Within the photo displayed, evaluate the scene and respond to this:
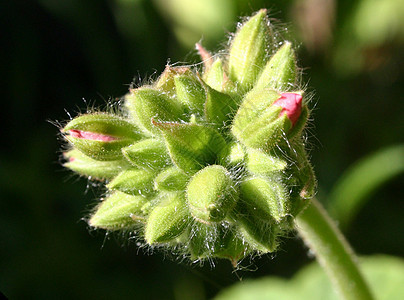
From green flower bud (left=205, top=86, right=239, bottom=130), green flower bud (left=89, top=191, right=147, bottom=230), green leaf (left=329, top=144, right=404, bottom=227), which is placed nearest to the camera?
green flower bud (left=205, top=86, right=239, bottom=130)

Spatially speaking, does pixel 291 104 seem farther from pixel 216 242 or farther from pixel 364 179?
pixel 364 179

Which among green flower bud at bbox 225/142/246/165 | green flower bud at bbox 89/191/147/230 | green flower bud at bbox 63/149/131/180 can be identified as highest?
green flower bud at bbox 63/149/131/180

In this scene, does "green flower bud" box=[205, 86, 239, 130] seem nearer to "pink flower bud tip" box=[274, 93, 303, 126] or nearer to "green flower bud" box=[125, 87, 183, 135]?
"green flower bud" box=[125, 87, 183, 135]

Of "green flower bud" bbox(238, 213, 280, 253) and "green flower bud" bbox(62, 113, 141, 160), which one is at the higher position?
"green flower bud" bbox(62, 113, 141, 160)

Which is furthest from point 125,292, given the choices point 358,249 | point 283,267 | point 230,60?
point 230,60

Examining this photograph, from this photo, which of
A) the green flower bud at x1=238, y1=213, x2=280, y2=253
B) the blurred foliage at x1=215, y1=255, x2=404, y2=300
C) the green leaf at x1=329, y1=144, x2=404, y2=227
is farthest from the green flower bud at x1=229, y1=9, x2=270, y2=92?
the green leaf at x1=329, y1=144, x2=404, y2=227

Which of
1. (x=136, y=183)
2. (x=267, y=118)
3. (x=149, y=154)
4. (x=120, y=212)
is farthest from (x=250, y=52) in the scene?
(x=120, y=212)

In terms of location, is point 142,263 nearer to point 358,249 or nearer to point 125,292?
point 125,292
